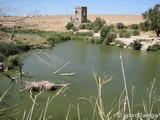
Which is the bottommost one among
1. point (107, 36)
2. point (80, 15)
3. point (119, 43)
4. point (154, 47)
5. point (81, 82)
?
point (154, 47)

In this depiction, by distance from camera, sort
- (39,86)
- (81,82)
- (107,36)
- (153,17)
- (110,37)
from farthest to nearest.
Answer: (107,36), (110,37), (153,17), (81,82), (39,86)

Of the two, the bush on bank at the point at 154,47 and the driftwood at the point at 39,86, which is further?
the bush on bank at the point at 154,47

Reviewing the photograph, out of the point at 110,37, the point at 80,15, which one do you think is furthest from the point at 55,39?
the point at 80,15

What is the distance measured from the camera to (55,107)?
46.2 feet

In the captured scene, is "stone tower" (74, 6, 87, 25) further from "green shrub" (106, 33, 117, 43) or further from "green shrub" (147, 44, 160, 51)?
"green shrub" (147, 44, 160, 51)

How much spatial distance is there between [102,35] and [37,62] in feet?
75.9

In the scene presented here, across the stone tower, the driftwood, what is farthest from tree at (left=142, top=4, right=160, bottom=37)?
the driftwood

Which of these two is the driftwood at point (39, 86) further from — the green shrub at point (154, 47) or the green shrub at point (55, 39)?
the green shrub at point (154, 47)

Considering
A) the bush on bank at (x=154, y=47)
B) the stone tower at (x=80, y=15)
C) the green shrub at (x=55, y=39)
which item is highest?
the stone tower at (x=80, y=15)

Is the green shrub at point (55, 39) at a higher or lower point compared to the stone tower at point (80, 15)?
lower

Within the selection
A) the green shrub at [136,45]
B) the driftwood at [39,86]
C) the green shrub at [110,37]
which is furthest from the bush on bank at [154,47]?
the driftwood at [39,86]

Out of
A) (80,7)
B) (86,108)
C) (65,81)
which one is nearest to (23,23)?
(86,108)

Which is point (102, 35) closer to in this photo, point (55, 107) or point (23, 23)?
point (55, 107)

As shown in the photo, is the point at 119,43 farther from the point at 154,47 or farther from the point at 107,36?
the point at 154,47
